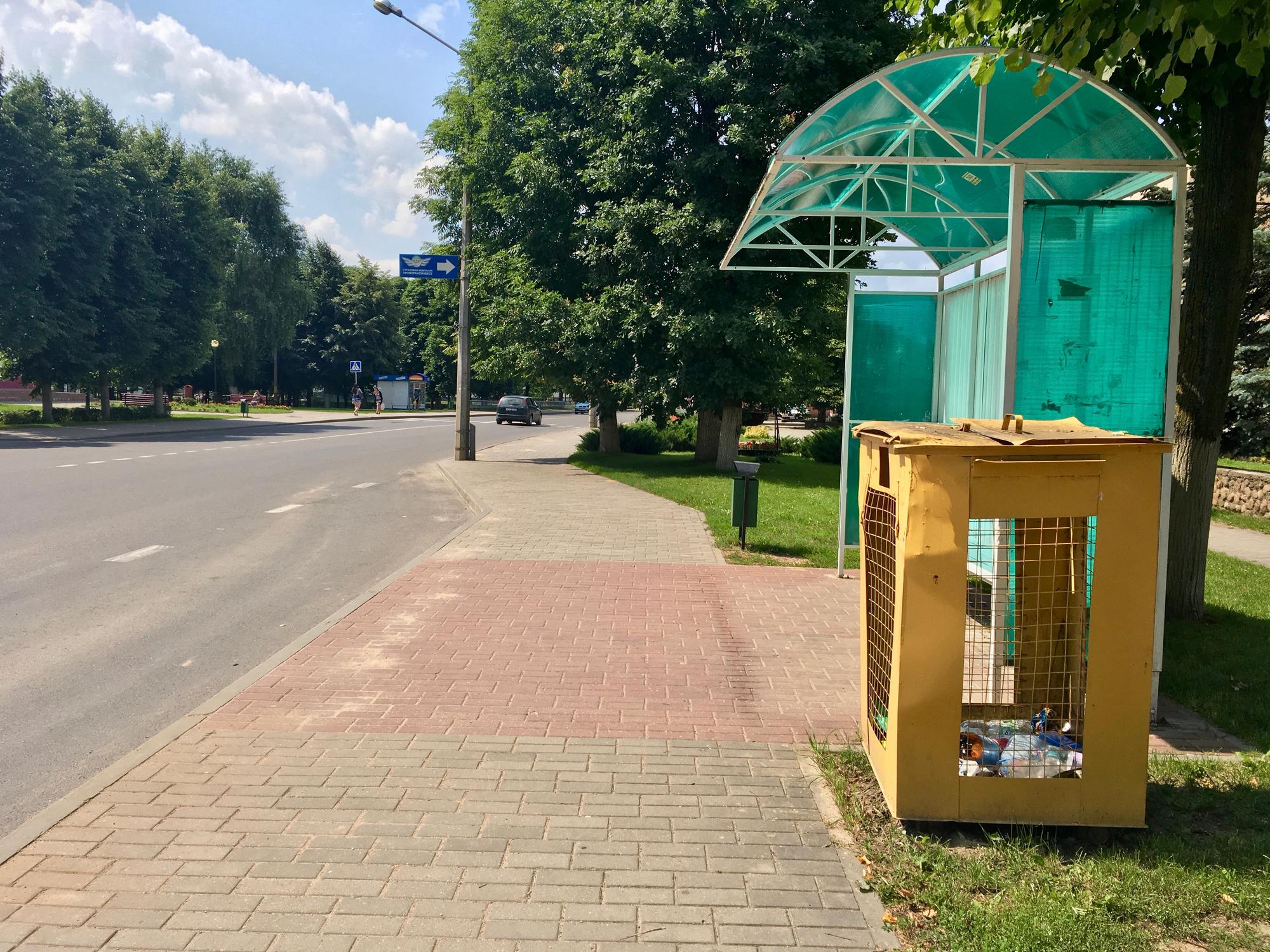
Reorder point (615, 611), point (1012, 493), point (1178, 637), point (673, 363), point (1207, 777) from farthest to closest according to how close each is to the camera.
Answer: point (673, 363), point (615, 611), point (1178, 637), point (1207, 777), point (1012, 493)

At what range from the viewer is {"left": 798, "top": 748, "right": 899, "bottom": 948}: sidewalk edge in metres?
3.22

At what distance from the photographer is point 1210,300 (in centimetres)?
687

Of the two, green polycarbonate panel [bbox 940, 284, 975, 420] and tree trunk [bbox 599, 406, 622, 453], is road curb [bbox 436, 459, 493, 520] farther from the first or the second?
tree trunk [bbox 599, 406, 622, 453]

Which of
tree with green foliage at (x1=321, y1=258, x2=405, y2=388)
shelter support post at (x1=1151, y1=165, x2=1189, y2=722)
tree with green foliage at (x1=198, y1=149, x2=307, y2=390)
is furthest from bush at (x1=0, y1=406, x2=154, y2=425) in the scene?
shelter support post at (x1=1151, y1=165, x2=1189, y2=722)

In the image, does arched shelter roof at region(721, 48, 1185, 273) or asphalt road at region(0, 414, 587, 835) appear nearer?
asphalt road at region(0, 414, 587, 835)

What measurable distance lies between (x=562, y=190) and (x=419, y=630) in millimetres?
17620

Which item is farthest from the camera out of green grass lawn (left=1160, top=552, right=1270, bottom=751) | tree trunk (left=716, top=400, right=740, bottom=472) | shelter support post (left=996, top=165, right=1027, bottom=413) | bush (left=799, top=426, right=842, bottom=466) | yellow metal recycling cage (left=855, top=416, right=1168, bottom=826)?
bush (left=799, top=426, right=842, bottom=466)

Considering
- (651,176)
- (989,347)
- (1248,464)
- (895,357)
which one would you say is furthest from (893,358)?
(1248,464)

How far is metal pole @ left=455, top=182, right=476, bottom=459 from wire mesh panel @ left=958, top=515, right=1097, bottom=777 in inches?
755

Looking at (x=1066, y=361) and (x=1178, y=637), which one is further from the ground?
(x=1066, y=361)

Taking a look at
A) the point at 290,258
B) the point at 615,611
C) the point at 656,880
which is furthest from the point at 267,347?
the point at 656,880

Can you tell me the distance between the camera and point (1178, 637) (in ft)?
23.5

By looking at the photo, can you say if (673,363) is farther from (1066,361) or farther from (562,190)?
(1066,361)

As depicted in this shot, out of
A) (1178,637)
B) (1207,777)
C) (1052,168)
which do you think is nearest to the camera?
(1207,777)
